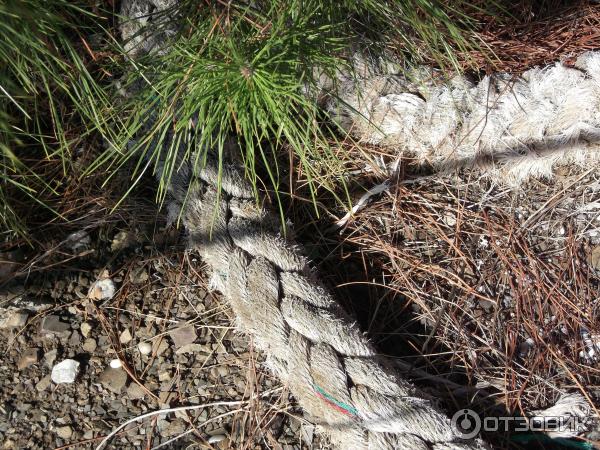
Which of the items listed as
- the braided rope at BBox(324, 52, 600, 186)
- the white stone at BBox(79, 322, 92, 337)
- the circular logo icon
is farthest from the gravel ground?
the braided rope at BBox(324, 52, 600, 186)

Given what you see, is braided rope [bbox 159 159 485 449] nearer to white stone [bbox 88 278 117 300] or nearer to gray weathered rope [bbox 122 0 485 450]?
gray weathered rope [bbox 122 0 485 450]

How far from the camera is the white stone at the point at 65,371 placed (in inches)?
45.9

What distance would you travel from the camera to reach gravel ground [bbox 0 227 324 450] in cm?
113

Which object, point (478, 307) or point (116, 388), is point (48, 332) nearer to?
point (116, 388)

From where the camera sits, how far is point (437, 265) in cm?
124

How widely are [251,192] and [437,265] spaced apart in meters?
0.36

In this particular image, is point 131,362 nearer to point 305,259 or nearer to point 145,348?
point 145,348

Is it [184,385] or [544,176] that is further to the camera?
[544,176]

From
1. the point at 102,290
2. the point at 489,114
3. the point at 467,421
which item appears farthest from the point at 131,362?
the point at 489,114

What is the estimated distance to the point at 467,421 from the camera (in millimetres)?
1114

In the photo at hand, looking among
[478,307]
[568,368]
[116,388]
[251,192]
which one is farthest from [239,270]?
[568,368]

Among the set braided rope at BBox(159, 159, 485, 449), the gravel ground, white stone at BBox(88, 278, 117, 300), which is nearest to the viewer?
braided rope at BBox(159, 159, 485, 449)

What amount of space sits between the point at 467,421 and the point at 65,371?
2.22 feet

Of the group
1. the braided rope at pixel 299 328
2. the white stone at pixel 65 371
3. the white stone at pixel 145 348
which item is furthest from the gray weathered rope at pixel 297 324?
the white stone at pixel 65 371
